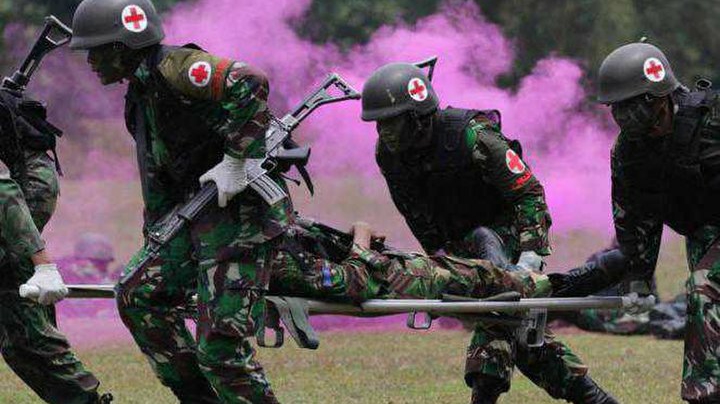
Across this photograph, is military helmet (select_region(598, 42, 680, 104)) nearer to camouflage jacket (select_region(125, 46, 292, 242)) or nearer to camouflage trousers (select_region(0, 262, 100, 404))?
camouflage jacket (select_region(125, 46, 292, 242))

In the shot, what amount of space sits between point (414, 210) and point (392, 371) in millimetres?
3174

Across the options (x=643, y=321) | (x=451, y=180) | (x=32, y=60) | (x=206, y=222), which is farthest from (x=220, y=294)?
(x=643, y=321)

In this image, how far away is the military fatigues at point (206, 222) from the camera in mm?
6129

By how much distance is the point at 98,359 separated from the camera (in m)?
11.4

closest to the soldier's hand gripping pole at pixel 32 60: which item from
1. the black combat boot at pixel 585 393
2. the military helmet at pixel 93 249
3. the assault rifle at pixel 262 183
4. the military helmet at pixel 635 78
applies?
the assault rifle at pixel 262 183

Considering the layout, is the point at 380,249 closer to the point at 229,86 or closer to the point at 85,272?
the point at 229,86

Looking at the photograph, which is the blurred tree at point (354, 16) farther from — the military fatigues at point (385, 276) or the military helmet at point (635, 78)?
the military helmet at point (635, 78)

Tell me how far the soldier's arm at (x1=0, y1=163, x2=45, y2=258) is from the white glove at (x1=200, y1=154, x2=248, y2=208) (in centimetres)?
97

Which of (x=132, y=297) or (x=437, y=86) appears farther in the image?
(x=437, y=86)

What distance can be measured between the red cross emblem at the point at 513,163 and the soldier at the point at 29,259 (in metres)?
2.02

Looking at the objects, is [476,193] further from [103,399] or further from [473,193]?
[103,399]

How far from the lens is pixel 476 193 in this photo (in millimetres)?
7535

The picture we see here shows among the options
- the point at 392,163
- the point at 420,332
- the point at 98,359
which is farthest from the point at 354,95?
the point at 420,332

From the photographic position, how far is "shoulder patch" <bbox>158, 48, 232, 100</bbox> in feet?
20.0
